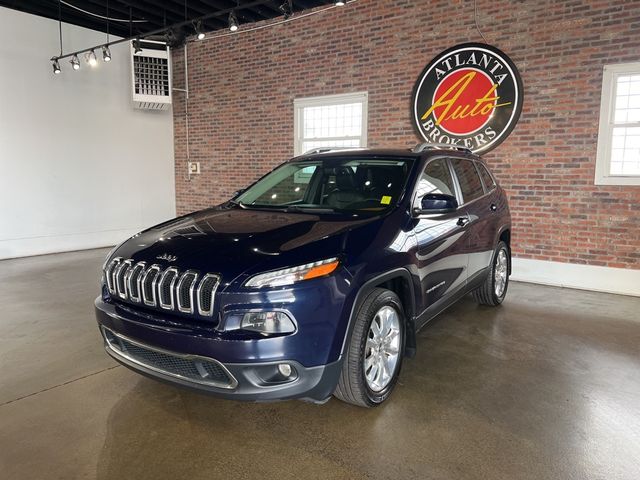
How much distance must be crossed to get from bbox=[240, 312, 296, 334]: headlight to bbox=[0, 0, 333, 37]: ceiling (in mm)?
6354

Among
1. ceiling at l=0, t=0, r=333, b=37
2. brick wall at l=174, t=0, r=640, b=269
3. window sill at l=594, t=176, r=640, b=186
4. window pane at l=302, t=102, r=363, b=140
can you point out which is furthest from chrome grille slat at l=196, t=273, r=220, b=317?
ceiling at l=0, t=0, r=333, b=37

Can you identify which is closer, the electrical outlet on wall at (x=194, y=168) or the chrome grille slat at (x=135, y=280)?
the chrome grille slat at (x=135, y=280)

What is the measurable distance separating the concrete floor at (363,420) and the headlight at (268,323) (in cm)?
65

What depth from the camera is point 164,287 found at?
2314mm

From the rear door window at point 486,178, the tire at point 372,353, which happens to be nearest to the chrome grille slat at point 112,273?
the tire at point 372,353

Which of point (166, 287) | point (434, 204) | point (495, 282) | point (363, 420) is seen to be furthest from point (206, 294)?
point (495, 282)

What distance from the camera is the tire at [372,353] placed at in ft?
8.01

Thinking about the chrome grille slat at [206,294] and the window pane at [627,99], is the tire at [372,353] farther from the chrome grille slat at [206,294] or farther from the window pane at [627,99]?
the window pane at [627,99]

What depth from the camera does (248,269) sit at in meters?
2.19

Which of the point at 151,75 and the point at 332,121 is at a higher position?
the point at 151,75

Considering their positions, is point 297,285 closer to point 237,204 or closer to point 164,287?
point 164,287

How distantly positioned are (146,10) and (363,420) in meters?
7.78

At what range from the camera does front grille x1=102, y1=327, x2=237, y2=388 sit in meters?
2.18

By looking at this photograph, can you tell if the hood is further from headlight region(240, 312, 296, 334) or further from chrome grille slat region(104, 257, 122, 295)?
headlight region(240, 312, 296, 334)
